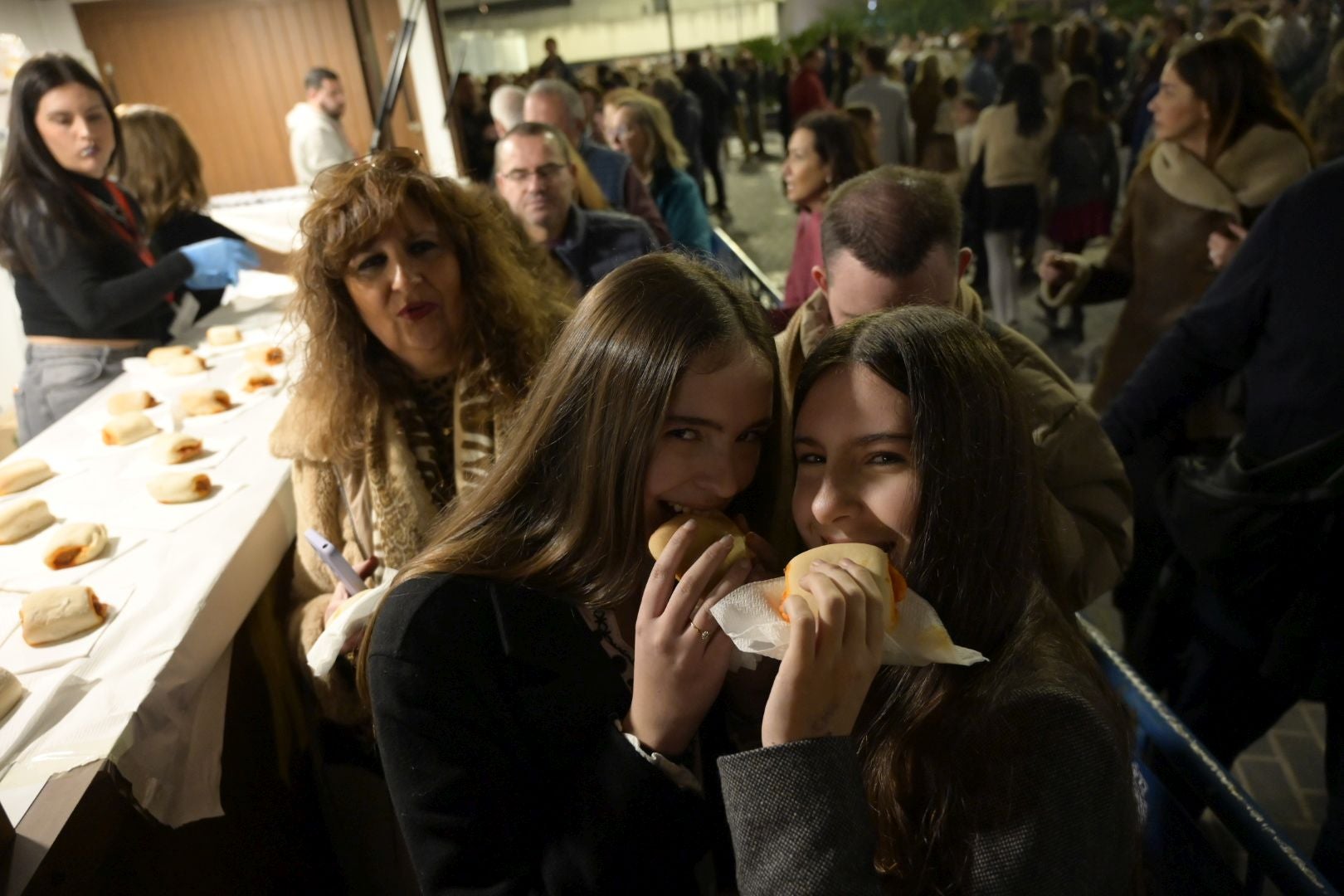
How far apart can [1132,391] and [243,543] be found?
274 cm

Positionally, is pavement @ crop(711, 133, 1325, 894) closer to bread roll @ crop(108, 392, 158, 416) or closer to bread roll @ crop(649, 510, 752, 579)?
bread roll @ crop(649, 510, 752, 579)

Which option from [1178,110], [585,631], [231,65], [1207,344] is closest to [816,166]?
[1178,110]

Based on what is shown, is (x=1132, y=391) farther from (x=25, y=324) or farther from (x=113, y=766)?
(x=25, y=324)

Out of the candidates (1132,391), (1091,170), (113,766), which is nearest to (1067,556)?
(1132,391)

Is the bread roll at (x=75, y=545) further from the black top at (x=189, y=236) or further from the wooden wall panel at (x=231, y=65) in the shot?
the wooden wall panel at (x=231, y=65)

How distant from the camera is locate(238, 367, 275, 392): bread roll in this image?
3.29 metres

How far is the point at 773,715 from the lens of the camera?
105cm

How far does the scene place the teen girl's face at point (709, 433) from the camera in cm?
125

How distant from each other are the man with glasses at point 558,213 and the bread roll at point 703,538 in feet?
7.51

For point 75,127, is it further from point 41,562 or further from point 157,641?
point 157,641

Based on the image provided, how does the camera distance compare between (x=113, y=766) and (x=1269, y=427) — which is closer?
(x=113, y=766)

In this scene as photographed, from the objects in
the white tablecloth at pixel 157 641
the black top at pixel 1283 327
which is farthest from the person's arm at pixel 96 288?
the black top at pixel 1283 327

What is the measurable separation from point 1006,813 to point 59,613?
2101mm

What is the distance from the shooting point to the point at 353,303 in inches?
83.7
